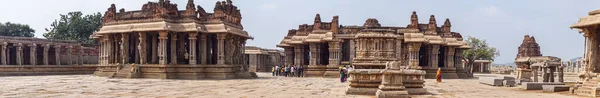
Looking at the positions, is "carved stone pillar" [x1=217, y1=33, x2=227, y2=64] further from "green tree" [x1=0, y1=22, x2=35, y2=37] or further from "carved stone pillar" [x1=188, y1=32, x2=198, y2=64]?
"green tree" [x1=0, y1=22, x2=35, y2=37]

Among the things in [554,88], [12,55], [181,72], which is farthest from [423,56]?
[12,55]

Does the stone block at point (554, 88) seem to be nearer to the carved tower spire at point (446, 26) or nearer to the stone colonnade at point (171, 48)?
the stone colonnade at point (171, 48)

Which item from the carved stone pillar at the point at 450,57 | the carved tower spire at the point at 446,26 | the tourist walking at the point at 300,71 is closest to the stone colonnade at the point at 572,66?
the carved stone pillar at the point at 450,57

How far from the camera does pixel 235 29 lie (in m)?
27.2

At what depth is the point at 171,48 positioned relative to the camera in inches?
997

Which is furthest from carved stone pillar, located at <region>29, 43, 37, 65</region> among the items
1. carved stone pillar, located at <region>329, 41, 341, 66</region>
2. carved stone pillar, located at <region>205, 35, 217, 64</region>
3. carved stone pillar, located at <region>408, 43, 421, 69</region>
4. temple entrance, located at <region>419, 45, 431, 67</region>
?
temple entrance, located at <region>419, 45, 431, 67</region>

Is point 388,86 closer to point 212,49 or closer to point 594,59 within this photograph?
point 594,59

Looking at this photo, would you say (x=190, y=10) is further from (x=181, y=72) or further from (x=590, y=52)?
(x=590, y=52)

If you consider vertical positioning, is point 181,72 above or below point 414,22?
below

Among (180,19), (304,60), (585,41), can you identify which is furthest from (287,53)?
(585,41)

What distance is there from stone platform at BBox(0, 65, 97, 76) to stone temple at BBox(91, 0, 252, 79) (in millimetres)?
6013

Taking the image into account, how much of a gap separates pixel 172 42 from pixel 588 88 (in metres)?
18.6

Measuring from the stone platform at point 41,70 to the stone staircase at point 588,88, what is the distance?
2925cm

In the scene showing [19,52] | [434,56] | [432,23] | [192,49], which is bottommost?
[434,56]
